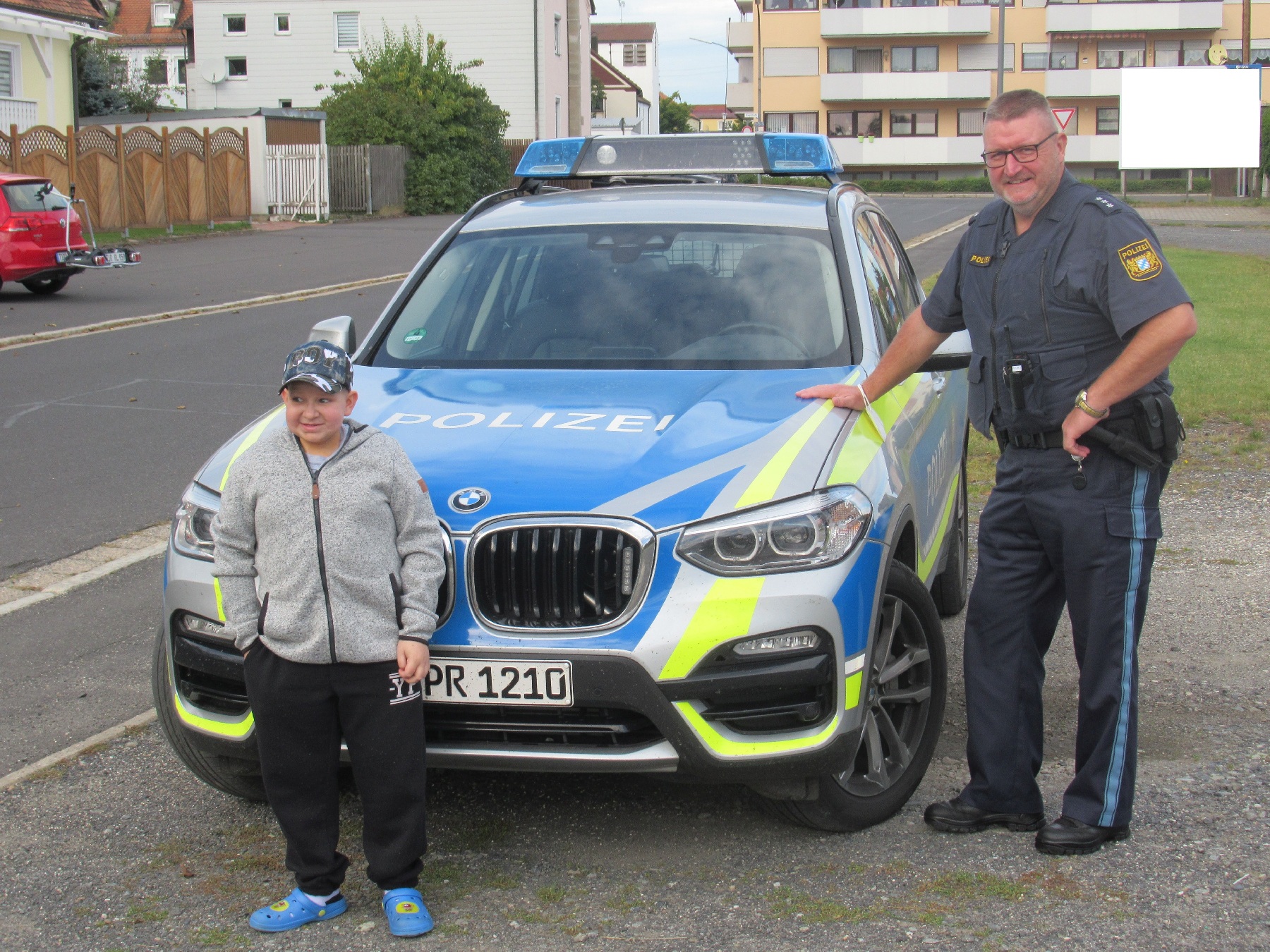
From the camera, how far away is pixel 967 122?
251 ft

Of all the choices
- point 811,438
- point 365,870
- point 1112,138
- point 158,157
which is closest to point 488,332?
point 811,438

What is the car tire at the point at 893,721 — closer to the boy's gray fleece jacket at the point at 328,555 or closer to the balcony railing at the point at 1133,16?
the boy's gray fleece jacket at the point at 328,555

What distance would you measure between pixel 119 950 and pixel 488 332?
2439 millimetres

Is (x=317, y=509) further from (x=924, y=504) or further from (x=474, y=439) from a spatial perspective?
(x=924, y=504)

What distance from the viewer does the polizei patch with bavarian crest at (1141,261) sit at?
3.46 m

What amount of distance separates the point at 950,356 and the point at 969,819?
1.39 meters

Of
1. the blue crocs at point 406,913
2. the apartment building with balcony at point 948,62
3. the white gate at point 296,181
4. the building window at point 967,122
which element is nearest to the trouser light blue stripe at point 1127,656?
the blue crocs at point 406,913

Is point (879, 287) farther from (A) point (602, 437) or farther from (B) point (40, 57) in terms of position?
(B) point (40, 57)

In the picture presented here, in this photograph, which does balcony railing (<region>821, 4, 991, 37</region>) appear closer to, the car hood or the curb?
the car hood

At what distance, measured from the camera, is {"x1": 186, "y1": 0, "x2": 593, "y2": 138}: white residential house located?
5306 centimetres

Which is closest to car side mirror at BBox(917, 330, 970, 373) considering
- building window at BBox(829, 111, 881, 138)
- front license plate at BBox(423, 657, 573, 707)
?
front license plate at BBox(423, 657, 573, 707)

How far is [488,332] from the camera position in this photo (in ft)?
16.6

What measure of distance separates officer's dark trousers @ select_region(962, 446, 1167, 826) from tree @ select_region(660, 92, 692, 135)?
134 metres

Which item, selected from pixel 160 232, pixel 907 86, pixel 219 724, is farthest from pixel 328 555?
pixel 907 86
